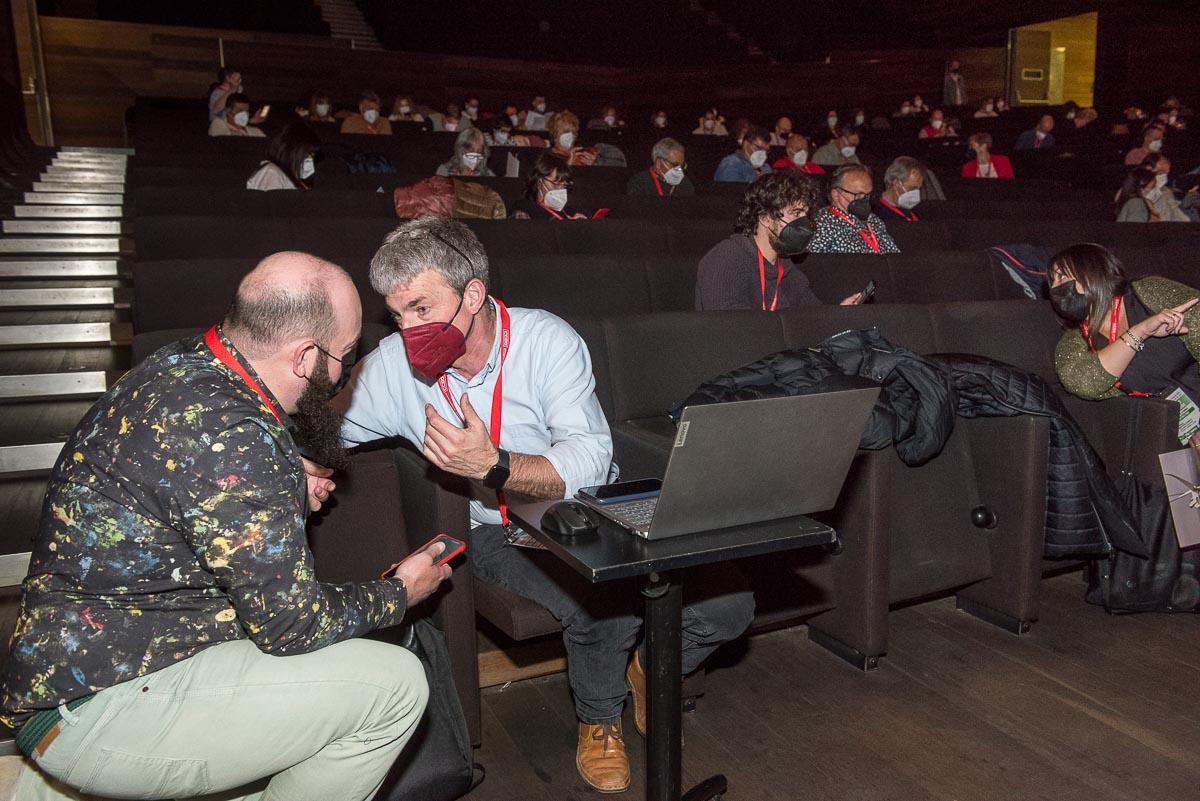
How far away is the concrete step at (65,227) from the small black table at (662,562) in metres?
3.89

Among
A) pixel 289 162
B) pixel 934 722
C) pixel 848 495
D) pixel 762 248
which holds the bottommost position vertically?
pixel 934 722

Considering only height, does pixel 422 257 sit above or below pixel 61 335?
above

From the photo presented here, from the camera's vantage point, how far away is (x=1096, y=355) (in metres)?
2.48

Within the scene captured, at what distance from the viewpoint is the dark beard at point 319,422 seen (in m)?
1.26

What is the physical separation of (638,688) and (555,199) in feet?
8.70

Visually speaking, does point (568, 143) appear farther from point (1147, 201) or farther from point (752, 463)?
point (752, 463)

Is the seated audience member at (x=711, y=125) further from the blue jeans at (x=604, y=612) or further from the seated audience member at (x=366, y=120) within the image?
the blue jeans at (x=604, y=612)

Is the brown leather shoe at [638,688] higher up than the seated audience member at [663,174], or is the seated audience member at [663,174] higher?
the seated audience member at [663,174]

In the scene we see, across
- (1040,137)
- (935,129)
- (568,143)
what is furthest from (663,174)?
(1040,137)

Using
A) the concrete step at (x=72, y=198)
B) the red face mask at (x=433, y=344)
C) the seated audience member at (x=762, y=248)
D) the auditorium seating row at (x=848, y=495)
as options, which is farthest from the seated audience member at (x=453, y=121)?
the red face mask at (x=433, y=344)

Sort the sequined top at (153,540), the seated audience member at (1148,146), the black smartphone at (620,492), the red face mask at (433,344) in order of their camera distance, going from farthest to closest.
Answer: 1. the seated audience member at (1148,146)
2. the red face mask at (433,344)
3. the black smartphone at (620,492)
4. the sequined top at (153,540)

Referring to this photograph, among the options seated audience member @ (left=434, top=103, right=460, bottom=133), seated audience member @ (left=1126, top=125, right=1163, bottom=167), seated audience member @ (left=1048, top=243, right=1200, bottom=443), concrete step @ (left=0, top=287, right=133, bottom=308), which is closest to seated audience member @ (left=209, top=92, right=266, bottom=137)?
seated audience member @ (left=434, top=103, right=460, bottom=133)

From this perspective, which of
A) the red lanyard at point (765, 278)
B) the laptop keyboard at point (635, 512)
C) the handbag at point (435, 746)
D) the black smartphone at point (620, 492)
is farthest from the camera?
the red lanyard at point (765, 278)

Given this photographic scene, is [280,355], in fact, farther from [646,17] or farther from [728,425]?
[646,17]
